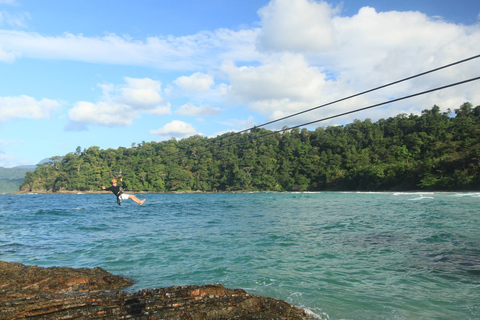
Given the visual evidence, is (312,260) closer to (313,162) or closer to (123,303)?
(123,303)

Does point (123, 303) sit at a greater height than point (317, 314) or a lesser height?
greater

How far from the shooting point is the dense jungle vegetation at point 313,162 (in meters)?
76.5

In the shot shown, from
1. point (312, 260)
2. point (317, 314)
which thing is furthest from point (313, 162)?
point (317, 314)

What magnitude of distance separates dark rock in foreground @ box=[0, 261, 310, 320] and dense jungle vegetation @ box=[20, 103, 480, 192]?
67.7 m

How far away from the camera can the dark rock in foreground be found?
621 centimetres

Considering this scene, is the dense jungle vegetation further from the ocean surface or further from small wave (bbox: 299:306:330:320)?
small wave (bbox: 299:306:330:320)

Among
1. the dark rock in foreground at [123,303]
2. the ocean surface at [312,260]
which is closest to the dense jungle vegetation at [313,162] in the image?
the ocean surface at [312,260]

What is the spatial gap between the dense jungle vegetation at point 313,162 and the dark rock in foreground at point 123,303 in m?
67.7

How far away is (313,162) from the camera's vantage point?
121m

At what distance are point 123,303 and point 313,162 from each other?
118052 millimetres

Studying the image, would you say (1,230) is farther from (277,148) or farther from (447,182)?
(277,148)

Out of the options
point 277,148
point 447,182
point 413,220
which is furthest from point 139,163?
point 413,220

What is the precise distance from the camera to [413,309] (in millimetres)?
7492

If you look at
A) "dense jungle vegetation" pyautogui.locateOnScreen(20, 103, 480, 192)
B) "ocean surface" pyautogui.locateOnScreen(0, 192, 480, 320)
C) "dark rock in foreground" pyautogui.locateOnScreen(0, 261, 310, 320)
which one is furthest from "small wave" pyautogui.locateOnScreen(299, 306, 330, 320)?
"dense jungle vegetation" pyautogui.locateOnScreen(20, 103, 480, 192)
